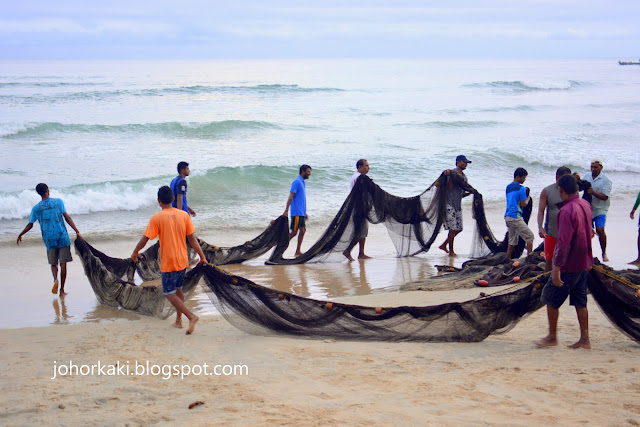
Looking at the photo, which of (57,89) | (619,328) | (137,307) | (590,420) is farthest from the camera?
(57,89)

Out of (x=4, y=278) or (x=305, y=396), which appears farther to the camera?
(x=4, y=278)

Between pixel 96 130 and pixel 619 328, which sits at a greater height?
pixel 96 130

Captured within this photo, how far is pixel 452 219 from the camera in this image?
987 centimetres

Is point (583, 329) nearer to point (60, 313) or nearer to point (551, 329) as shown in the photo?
point (551, 329)

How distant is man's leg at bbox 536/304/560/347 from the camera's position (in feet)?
17.6

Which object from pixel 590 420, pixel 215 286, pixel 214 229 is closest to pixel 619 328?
pixel 590 420

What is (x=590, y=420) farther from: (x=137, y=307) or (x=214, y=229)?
(x=214, y=229)

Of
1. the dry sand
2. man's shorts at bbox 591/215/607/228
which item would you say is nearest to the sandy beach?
the dry sand

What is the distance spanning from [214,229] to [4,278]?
4.95 metres

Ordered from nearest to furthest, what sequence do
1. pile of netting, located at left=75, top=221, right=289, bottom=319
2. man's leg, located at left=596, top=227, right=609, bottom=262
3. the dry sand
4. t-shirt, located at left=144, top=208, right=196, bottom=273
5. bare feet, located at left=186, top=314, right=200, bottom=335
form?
the dry sand, t-shirt, located at left=144, top=208, right=196, bottom=273, bare feet, located at left=186, top=314, right=200, bottom=335, pile of netting, located at left=75, top=221, right=289, bottom=319, man's leg, located at left=596, top=227, right=609, bottom=262

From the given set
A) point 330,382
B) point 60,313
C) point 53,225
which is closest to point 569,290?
point 330,382

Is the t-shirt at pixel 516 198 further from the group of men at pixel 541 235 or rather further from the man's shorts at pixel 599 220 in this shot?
the man's shorts at pixel 599 220

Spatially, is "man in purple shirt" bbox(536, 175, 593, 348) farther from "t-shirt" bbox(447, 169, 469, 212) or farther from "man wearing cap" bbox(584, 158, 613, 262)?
"t-shirt" bbox(447, 169, 469, 212)

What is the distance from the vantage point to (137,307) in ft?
23.1
